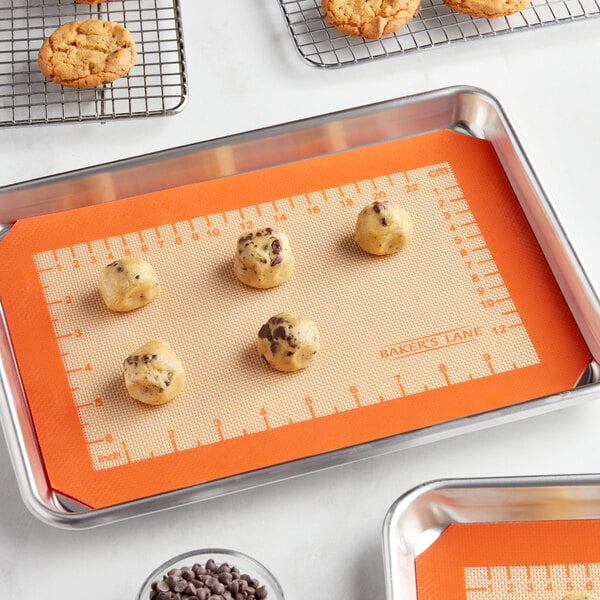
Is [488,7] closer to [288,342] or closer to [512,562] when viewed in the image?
[288,342]

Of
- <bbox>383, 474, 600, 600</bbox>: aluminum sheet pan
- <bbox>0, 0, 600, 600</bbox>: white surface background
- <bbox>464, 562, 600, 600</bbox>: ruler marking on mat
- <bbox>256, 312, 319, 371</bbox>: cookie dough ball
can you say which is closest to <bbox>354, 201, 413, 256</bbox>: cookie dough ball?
<bbox>256, 312, 319, 371</bbox>: cookie dough ball

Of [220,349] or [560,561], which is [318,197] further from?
[560,561]

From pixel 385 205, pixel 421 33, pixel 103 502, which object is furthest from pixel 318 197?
pixel 103 502

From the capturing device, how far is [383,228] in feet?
4.62

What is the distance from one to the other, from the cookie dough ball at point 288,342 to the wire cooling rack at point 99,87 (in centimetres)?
52

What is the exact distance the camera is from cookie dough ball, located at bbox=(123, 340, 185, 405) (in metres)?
1.28

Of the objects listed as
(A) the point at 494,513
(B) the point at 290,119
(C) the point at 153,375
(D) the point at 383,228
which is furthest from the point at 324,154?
(A) the point at 494,513

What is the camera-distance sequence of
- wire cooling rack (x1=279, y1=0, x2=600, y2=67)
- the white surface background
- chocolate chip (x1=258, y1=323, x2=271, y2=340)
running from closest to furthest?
the white surface background → chocolate chip (x1=258, y1=323, x2=271, y2=340) → wire cooling rack (x1=279, y1=0, x2=600, y2=67)

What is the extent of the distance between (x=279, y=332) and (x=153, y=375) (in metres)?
0.19

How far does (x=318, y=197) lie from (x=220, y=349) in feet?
1.08

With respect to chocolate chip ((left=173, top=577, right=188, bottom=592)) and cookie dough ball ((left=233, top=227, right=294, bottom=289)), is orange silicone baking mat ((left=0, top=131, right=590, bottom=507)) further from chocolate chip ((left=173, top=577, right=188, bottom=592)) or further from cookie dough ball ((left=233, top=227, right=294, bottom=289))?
chocolate chip ((left=173, top=577, right=188, bottom=592))

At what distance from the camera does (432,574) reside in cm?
119

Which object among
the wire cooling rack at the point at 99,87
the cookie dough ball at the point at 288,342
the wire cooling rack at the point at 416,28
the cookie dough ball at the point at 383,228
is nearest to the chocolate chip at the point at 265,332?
the cookie dough ball at the point at 288,342

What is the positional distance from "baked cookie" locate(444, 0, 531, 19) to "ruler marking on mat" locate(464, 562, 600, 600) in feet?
Result: 3.37
